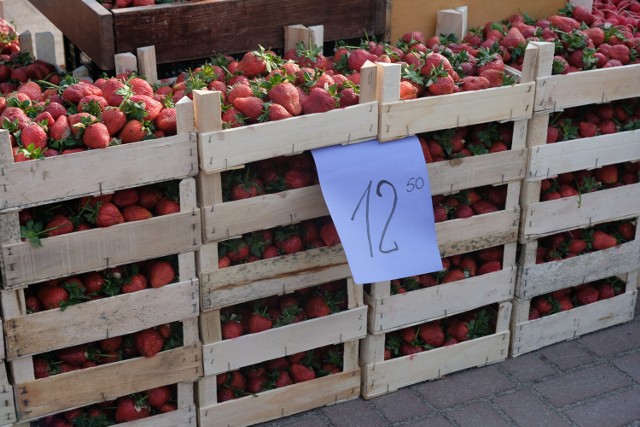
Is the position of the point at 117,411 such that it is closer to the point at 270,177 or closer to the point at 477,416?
the point at 270,177

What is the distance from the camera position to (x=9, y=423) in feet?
10.1

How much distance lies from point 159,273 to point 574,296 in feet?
6.61

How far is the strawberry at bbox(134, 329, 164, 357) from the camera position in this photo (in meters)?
3.20

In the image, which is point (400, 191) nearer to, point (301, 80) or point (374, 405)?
point (301, 80)

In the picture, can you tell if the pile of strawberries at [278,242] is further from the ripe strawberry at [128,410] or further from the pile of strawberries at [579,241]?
the pile of strawberries at [579,241]

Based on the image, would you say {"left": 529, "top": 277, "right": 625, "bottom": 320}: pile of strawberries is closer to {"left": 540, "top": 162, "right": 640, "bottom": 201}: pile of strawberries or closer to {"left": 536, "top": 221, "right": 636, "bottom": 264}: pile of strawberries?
{"left": 536, "top": 221, "right": 636, "bottom": 264}: pile of strawberries

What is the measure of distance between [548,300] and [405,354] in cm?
75

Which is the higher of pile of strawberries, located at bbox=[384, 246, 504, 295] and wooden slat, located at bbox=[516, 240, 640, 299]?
pile of strawberries, located at bbox=[384, 246, 504, 295]

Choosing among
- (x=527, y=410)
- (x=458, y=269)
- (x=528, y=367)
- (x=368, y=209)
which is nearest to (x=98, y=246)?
(x=368, y=209)

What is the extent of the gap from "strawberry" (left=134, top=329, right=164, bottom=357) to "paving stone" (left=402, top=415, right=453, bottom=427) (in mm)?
1016

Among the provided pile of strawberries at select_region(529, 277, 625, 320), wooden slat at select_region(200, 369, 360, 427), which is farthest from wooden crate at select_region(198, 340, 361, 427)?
pile of strawberries at select_region(529, 277, 625, 320)

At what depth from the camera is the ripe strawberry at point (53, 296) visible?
118 inches

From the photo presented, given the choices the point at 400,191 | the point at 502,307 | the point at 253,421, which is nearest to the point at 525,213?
the point at 502,307

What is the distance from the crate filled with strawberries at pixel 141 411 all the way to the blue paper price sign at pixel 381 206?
0.82 metres
